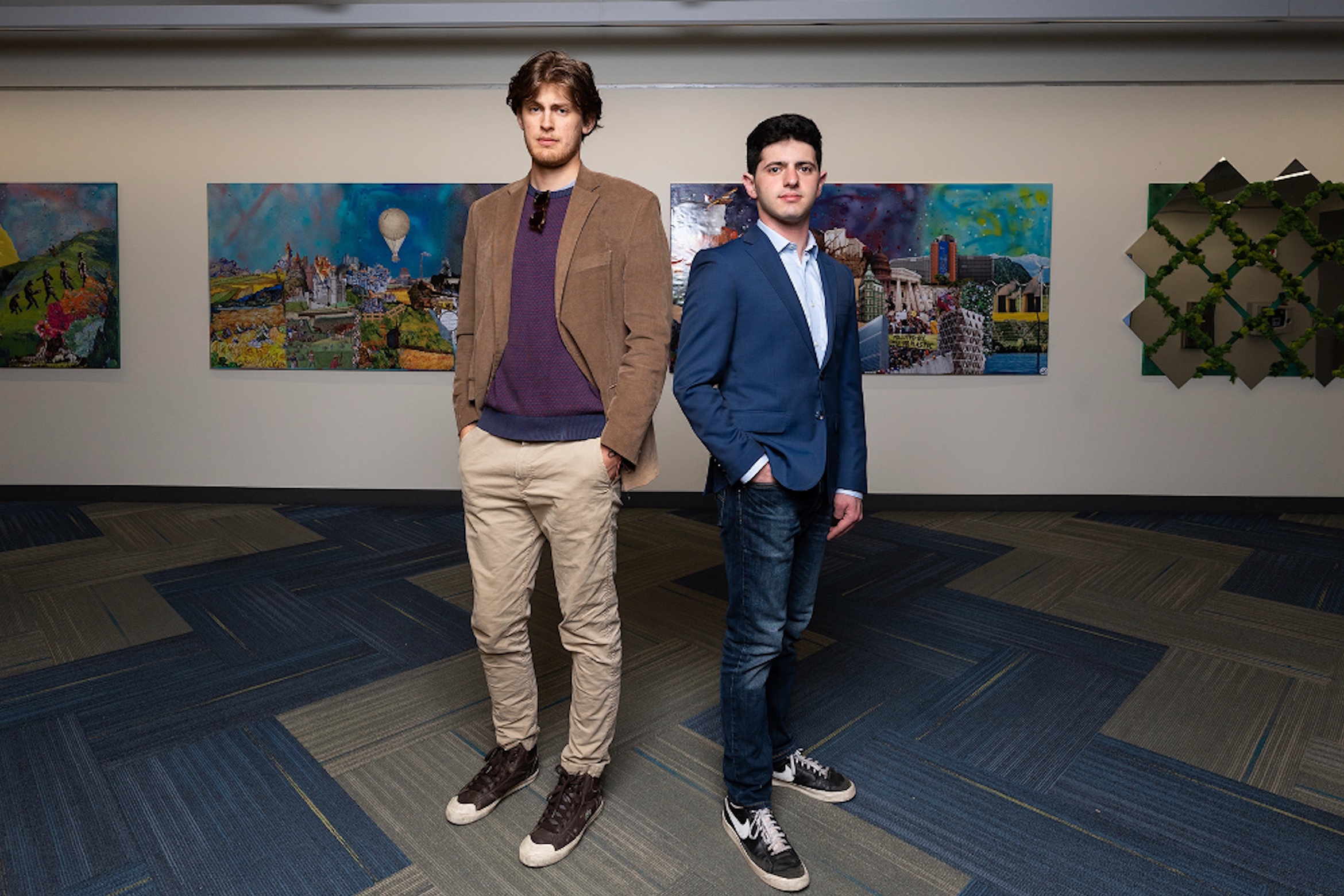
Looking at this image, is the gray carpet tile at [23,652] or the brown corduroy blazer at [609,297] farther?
the gray carpet tile at [23,652]

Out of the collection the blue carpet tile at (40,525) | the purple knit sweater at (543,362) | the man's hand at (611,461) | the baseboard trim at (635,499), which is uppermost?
the purple knit sweater at (543,362)

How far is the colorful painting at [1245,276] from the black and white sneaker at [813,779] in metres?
3.77

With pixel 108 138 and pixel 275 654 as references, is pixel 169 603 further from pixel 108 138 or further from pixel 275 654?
pixel 108 138

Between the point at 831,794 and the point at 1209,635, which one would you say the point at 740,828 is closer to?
the point at 831,794

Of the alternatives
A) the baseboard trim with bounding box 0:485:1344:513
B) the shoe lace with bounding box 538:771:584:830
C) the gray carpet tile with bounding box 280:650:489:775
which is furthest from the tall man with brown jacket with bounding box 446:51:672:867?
the baseboard trim with bounding box 0:485:1344:513

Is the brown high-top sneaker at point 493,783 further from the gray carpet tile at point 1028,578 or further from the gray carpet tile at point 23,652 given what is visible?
the gray carpet tile at point 1028,578

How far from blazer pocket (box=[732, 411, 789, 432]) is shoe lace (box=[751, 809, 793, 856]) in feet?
2.62

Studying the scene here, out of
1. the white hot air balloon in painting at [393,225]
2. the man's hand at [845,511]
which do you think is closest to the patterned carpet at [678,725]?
the man's hand at [845,511]

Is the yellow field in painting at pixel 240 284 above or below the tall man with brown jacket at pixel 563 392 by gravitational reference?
above

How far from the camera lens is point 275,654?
2.72 m

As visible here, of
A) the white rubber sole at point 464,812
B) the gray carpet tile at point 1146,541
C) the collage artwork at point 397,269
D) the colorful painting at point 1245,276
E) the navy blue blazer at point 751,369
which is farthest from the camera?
the collage artwork at point 397,269

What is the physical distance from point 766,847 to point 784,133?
141 centimetres

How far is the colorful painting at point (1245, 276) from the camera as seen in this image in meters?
4.55

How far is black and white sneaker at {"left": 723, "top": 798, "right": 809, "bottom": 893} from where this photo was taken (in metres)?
1.64
